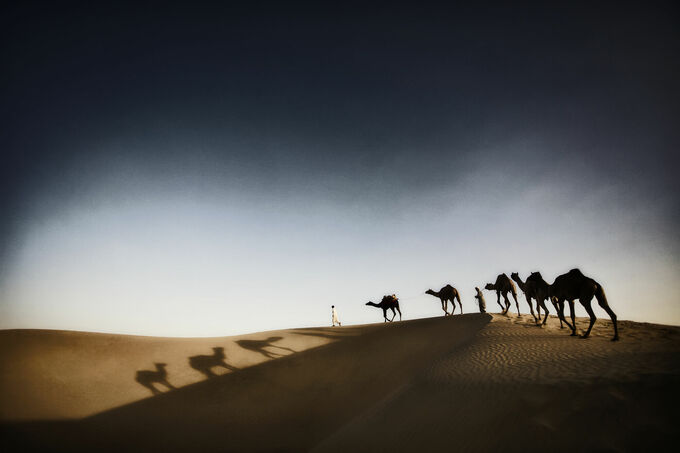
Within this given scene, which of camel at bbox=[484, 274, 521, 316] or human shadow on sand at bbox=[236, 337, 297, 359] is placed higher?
camel at bbox=[484, 274, 521, 316]

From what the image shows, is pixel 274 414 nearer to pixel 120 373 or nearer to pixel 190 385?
pixel 190 385

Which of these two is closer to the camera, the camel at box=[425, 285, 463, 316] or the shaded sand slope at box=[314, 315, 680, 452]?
the shaded sand slope at box=[314, 315, 680, 452]

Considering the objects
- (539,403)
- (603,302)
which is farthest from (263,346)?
(603,302)

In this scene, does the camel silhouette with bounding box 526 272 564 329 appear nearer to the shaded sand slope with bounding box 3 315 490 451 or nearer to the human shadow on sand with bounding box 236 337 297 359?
the shaded sand slope with bounding box 3 315 490 451

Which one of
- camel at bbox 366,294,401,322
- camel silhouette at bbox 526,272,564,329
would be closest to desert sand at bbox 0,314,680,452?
camel silhouette at bbox 526,272,564,329

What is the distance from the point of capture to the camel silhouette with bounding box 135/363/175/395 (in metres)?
12.5

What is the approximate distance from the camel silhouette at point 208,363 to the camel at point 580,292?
1491 cm

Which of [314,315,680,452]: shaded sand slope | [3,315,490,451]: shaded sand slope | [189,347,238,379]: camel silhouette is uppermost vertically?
[314,315,680,452]: shaded sand slope

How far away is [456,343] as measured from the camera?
13250mm

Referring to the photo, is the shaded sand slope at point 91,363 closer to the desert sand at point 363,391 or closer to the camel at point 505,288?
the desert sand at point 363,391

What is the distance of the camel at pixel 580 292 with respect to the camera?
33.3ft

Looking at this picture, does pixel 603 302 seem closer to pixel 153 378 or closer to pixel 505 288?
pixel 505 288

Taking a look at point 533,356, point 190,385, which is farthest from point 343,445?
point 190,385

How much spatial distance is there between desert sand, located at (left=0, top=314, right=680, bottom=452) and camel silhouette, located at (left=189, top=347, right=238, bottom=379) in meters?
0.31
